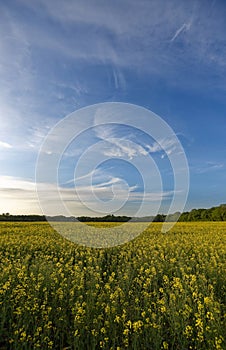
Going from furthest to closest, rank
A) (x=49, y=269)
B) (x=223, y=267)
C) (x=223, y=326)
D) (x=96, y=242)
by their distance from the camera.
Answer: (x=96, y=242) < (x=223, y=267) < (x=49, y=269) < (x=223, y=326)

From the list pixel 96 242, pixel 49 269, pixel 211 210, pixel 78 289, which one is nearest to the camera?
pixel 78 289

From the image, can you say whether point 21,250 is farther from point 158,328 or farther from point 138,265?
point 158,328

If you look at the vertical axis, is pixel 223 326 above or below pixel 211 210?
below

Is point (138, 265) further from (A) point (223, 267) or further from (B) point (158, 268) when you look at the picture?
(A) point (223, 267)

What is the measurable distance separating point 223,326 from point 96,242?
11.5 meters

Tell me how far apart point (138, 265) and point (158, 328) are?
5867mm

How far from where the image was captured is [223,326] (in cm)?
564

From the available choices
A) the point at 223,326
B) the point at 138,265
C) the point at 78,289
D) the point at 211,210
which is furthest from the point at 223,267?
the point at 211,210

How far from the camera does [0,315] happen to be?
5.86 meters

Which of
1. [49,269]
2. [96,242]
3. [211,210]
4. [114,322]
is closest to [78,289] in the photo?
[114,322]

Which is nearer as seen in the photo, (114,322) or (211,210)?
(114,322)

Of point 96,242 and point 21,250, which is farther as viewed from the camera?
point 96,242

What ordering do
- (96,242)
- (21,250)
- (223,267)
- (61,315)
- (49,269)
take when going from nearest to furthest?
(61,315)
(49,269)
(223,267)
(21,250)
(96,242)

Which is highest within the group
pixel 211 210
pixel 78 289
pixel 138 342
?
pixel 211 210
